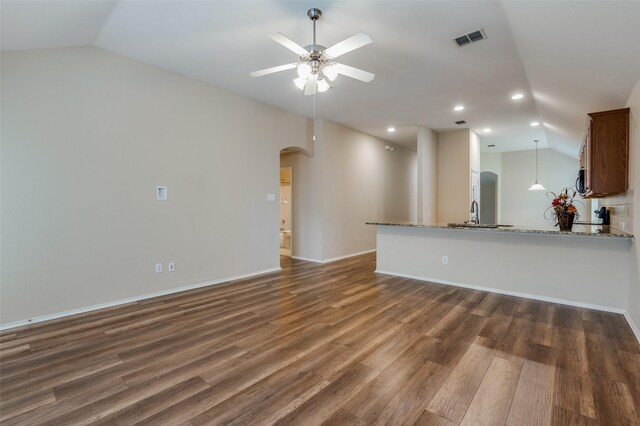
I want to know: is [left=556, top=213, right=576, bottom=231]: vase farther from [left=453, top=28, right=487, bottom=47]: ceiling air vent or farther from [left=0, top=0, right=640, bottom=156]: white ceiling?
[left=453, top=28, right=487, bottom=47]: ceiling air vent

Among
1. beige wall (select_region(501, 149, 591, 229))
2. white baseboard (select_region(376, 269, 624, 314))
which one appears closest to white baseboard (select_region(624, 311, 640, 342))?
white baseboard (select_region(376, 269, 624, 314))

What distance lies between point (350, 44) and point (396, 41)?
2.98ft

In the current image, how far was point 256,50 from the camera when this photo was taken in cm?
336

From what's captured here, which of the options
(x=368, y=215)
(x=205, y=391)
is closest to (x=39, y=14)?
(x=205, y=391)

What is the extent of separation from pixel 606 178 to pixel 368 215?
4.68 metres

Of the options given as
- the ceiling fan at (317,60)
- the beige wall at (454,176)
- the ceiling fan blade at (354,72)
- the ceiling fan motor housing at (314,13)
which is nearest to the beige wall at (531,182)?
the beige wall at (454,176)

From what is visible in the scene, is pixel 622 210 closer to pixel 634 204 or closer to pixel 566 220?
pixel 566 220

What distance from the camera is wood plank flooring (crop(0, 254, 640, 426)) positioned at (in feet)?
5.72

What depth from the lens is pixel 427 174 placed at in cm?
683

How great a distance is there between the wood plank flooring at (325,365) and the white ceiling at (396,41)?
7.82ft

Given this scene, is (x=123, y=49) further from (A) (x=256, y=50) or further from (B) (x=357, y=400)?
(B) (x=357, y=400)

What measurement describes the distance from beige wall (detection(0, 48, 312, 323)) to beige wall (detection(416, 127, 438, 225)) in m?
3.72

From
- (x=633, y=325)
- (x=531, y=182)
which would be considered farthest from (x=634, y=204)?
(x=531, y=182)

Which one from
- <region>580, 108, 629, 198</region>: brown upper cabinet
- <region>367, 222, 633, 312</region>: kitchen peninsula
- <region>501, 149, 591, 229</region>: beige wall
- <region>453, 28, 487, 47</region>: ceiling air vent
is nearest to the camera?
<region>453, 28, 487, 47</region>: ceiling air vent
